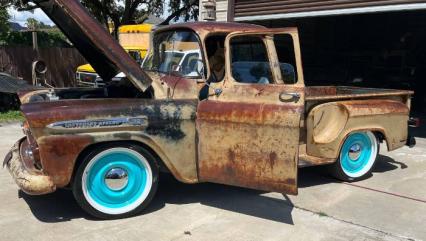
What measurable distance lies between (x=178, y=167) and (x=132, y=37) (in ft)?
38.9

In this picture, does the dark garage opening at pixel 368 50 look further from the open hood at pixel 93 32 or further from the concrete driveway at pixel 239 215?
the open hood at pixel 93 32

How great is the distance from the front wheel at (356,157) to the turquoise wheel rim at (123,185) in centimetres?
266

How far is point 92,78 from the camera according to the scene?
1370 centimetres

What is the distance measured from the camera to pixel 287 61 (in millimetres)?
5242

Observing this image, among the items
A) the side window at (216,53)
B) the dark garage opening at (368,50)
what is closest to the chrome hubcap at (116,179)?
the side window at (216,53)

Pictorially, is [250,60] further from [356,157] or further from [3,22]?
[3,22]

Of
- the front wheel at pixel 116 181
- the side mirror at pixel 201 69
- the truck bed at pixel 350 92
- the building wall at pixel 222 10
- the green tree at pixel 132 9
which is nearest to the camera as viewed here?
the front wheel at pixel 116 181

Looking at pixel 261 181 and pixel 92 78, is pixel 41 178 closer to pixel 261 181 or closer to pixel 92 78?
pixel 261 181

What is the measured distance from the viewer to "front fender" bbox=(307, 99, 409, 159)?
5617 mm

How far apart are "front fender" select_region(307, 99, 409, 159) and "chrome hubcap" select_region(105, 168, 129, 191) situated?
2330 mm

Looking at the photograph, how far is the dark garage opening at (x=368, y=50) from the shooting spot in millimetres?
15312

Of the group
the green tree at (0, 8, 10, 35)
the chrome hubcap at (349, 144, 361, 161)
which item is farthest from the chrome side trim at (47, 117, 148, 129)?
the green tree at (0, 8, 10, 35)

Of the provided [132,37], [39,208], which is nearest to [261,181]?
[39,208]

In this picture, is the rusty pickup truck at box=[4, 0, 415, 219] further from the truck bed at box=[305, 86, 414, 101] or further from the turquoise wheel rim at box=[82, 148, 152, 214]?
the truck bed at box=[305, 86, 414, 101]
